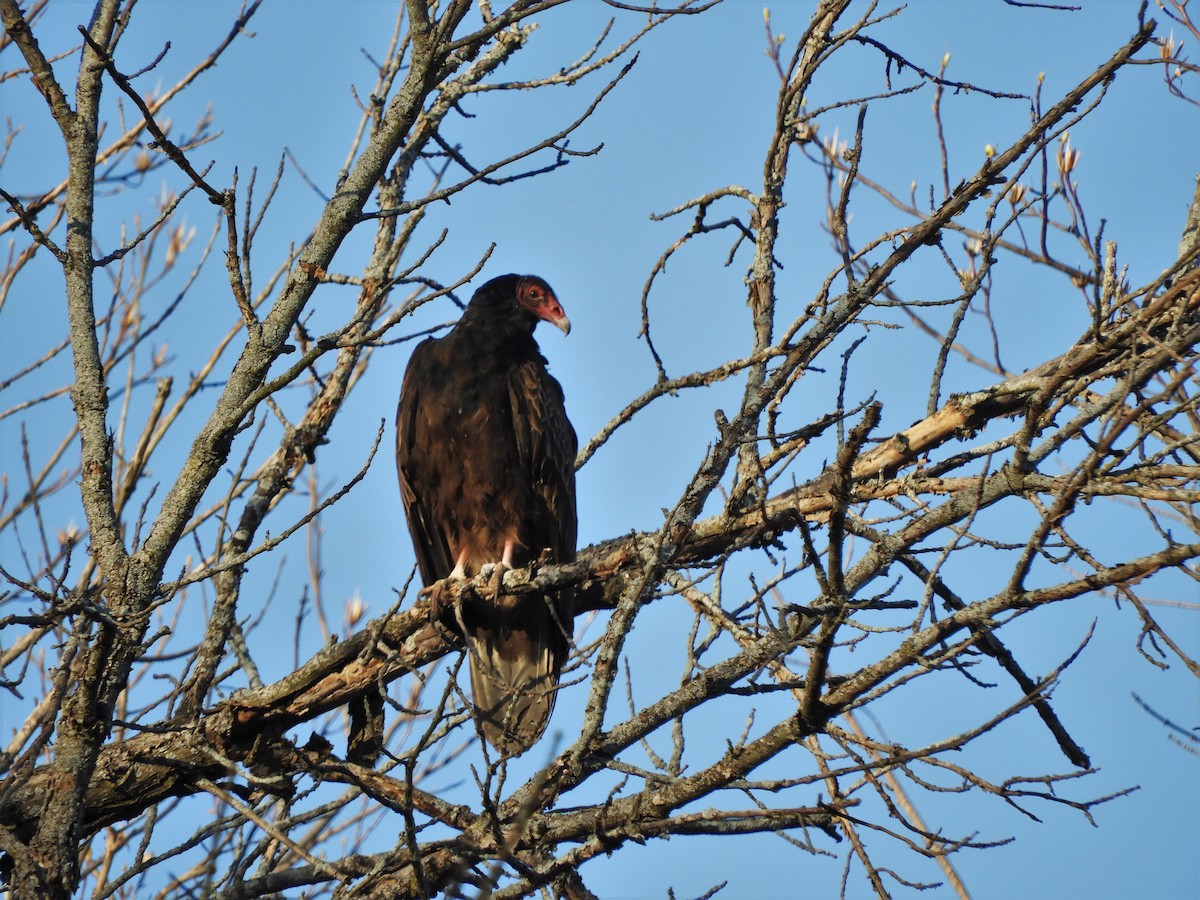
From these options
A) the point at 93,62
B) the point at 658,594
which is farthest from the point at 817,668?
the point at 93,62

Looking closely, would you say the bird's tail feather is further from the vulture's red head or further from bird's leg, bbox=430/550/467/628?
the vulture's red head

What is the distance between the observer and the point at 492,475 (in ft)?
14.5

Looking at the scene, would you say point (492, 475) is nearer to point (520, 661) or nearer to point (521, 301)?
point (520, 661)

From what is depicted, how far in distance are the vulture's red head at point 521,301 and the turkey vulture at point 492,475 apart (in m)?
0.17

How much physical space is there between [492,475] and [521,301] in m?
0.90

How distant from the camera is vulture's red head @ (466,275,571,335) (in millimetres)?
4848

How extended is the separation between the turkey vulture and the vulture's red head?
165mm

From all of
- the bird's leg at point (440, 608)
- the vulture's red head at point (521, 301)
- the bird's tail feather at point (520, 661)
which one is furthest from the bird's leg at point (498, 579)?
the vulture's red head at point (521, 301)

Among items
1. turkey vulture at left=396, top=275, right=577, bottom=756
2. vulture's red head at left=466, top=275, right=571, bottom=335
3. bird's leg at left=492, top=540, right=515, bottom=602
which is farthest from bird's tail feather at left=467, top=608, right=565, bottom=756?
vulture's red head at left=466, top=275, right=571, bottom=335

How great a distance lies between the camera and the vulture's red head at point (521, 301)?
485cm

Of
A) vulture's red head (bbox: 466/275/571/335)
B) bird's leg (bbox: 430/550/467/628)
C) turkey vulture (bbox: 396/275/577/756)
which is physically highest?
vulture's red head (bbox: 466/275/571/335)

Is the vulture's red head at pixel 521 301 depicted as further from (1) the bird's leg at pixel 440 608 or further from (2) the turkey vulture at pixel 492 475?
Answer: (1) the bird's leg at pixel 440 608

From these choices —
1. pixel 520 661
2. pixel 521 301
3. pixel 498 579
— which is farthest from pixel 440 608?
pixel 521 301

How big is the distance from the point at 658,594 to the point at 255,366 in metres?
1.20
